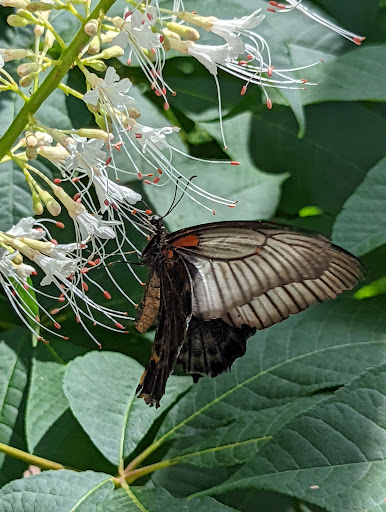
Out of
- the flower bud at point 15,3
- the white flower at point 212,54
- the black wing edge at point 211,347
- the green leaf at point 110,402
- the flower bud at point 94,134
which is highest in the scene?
the flower bud at point 15,3

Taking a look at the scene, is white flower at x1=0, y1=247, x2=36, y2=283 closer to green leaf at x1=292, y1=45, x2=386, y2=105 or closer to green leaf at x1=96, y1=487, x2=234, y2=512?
green leaf at x1=96, y1=487, x2=234, y2=512

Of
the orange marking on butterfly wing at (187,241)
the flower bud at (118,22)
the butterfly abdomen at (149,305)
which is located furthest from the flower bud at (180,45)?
the butterfly abdomen at (149,305)

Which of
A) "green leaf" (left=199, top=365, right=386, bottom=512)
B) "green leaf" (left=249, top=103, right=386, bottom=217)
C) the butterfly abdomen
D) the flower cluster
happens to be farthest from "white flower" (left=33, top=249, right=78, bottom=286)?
"green leaf" (left=249, top=103, right=386, bottom=217)

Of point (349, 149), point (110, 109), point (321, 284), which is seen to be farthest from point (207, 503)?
point (349, 149)

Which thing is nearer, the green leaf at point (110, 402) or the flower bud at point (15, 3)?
the flower bud at point (15, 3)

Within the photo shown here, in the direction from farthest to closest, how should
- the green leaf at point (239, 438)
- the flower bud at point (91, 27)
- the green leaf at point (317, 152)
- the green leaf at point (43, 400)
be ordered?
1. the green leaf at point (317, 152)
2. the green leaf at point (43, 400)
3. the green leaf at point (239, 438)
4. the flower bud at point (91, 27)

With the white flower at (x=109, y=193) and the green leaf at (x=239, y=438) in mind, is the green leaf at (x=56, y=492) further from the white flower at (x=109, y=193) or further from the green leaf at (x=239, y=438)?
the white flower at (x=109, y=193)

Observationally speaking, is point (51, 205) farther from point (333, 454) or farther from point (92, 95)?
point (333, 454)
